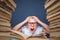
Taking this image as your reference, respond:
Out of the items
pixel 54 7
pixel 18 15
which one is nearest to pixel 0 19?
pixel 54 7

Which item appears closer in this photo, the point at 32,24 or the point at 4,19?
the point at 4,19

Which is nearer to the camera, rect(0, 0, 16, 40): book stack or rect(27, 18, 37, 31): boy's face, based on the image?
rect(0, 0, 16, 40): book stack

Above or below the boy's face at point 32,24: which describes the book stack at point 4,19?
below

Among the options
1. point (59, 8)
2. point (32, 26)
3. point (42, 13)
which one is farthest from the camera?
point (42, 13)

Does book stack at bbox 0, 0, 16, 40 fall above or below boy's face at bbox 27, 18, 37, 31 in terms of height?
below

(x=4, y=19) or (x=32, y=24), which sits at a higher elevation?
(x=32, y=24)

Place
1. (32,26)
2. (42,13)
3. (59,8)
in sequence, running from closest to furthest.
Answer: (59,8) → (32,26) → (42,13)

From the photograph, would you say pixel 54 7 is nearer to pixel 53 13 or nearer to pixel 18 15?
pixel 53 13

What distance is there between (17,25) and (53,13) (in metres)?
0.98

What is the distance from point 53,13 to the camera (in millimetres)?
903

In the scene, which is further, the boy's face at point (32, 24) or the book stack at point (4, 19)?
the boy's face at point (32, 24)

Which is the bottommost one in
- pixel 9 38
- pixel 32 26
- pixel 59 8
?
pixel 9 38

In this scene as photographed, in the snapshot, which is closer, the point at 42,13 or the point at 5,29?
the point at 5,29

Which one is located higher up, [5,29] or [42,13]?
[42,13]
